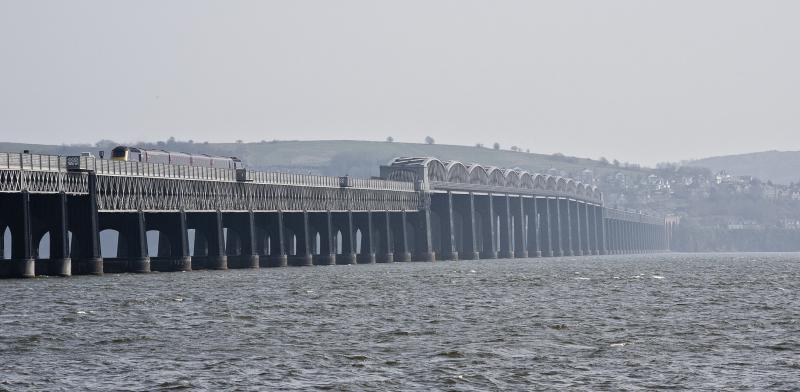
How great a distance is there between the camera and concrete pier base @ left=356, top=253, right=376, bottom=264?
641 feet

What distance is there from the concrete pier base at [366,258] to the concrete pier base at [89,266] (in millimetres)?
74920

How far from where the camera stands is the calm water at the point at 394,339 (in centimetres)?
4550

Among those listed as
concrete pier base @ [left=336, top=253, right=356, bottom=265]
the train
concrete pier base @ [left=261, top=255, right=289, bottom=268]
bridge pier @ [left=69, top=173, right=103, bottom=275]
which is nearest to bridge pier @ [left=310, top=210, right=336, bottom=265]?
concrete pier base @ [left=336, top=253, right=356, bottom=265]

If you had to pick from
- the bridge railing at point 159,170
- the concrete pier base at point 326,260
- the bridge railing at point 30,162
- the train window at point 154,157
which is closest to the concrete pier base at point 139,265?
the bridge railing at point 159,170

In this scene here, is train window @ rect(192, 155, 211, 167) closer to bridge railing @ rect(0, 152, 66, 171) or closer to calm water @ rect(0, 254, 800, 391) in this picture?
bridge railing @ rect(0, 152, 66, 171)

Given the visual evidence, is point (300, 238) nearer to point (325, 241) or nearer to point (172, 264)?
point (325, 241)

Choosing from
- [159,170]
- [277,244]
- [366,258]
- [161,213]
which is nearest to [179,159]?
[161,213]

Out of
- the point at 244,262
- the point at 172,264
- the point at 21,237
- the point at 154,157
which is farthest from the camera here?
the point at 244,262

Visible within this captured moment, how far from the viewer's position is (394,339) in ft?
191

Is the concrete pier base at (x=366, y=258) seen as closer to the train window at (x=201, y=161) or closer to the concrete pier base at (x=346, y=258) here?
the concrete pier base at (x=346, y=258)

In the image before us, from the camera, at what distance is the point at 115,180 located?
12862cm

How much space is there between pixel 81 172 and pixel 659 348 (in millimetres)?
76782

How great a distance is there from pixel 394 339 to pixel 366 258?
453 feet

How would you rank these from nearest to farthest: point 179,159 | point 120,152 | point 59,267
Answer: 1. point 59,267
2. point 120,152
3. point 179,159
